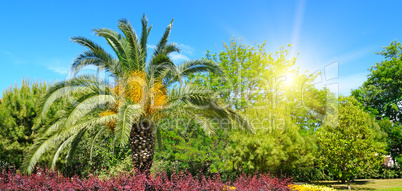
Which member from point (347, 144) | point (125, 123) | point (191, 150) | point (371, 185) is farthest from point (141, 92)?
point (371, 185)

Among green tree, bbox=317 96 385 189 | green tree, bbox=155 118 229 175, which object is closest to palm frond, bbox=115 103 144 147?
green tree, bbox=155 118 229 175

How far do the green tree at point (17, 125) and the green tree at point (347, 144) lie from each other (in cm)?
1522

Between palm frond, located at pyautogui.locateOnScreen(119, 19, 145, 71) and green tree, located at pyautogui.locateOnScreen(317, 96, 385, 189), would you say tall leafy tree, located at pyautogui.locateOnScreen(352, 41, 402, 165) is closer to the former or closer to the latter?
green tree, located at pyautogui.locateOnScreen(317, 96, 385, 189)

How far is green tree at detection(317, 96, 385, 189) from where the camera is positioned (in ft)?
49.9

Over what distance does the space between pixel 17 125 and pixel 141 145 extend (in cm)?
774

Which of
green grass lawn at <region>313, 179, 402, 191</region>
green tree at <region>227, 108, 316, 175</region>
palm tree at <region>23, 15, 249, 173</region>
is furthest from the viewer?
green grass lawn at <region>313, 179, 402, 191</region>

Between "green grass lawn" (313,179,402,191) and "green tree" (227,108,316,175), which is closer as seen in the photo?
"green tree" (227,108,316,175)

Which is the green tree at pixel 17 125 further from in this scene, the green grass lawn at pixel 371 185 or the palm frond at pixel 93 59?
the green grass lawn at pixel 371 185

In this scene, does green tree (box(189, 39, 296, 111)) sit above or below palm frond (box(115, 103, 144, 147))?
above

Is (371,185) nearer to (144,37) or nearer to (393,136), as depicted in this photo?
(393,136)

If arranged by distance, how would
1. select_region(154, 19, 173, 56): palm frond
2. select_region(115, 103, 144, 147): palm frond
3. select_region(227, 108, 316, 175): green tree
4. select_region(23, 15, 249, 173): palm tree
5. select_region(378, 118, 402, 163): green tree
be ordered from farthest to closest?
select_region(378, 118, 402, 163): green tree
select_region(227, 108, 316, 175): green tree
select_region(154, 19, 173, 56): palm frond
select_region(23, 15, 249, 173): palm tree
select_region(115, 103, 144, 147): palm frond

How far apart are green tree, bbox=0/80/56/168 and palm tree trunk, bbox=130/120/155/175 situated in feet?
19.6

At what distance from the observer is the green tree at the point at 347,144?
49.9ft

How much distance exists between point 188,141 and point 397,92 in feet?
80.7
